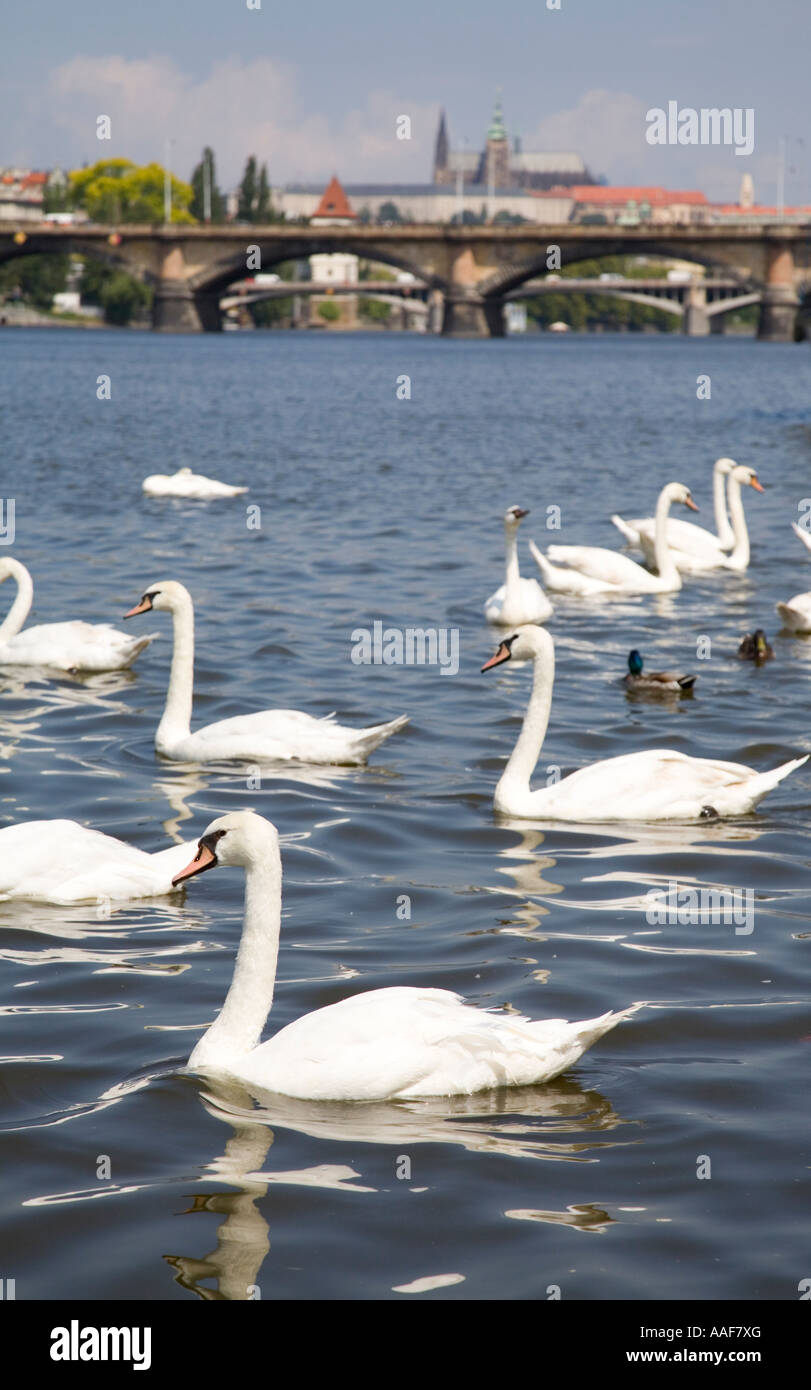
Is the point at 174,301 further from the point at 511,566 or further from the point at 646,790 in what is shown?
the point at 646,790

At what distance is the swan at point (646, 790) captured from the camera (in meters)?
8.51

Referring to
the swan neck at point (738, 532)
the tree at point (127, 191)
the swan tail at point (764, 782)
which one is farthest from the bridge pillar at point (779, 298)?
the swan tail at point (764, 782)

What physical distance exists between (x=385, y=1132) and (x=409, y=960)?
157cm

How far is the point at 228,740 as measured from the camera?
379 inches

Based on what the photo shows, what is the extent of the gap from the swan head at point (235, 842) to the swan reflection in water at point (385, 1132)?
0.66 metres

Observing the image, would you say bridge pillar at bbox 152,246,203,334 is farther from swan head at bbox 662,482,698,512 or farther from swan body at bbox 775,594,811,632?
swan body at bbox 775,594,811,632

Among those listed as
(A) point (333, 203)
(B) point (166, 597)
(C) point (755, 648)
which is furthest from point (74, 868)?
(A) point (333, 203)

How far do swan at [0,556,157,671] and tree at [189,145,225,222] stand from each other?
13522 cm

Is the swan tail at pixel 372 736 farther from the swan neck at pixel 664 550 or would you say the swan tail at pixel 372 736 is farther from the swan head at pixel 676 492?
the swan head at pixel 676 492

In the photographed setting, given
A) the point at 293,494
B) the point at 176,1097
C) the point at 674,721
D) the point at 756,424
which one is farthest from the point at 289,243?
the point at 176,1097

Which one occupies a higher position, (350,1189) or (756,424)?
(756,424)
